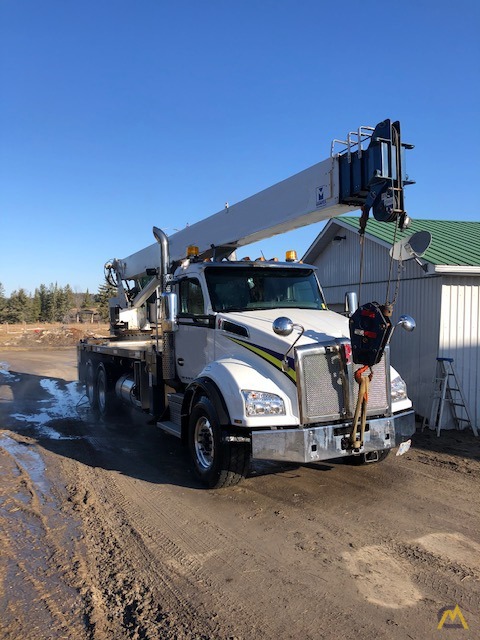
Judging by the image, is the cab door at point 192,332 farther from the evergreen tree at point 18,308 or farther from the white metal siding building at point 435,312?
the evergreen tree at point 18,308

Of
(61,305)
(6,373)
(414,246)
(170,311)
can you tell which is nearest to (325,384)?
(414,246)

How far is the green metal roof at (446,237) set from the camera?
31.0 ft

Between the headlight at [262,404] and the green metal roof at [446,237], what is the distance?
5196mm

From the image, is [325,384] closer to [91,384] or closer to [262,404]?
[262,404]

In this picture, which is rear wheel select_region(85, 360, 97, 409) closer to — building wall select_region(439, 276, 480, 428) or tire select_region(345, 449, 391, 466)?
tire select_region(345, 449, 391, 466)

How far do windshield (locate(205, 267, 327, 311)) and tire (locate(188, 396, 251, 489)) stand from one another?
1.49 meters

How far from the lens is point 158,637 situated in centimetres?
307

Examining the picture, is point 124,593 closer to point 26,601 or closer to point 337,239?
point 26,601

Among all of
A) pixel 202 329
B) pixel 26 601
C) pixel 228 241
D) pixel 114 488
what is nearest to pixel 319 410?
pixel 202 329

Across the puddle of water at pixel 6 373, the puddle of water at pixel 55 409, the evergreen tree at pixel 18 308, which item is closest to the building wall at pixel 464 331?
the puddle of water at pixel 55 409

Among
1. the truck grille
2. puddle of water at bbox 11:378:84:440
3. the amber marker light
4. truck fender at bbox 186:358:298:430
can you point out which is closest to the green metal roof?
the amber marker light

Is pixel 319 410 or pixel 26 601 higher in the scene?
pixel 319 410

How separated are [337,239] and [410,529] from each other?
31.1ft

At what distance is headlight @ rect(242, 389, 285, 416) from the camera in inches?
203
